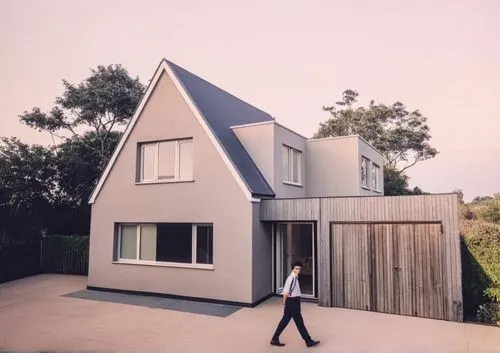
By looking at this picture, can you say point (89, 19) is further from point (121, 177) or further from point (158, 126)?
point (121, 177)

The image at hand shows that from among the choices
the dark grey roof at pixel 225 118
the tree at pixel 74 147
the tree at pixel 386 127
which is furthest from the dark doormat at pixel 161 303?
the tree at pixel 386 127

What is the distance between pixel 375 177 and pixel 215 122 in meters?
12.1

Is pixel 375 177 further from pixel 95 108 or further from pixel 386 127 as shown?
pixel 386 127

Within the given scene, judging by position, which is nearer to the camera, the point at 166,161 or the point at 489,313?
the point at 489,313

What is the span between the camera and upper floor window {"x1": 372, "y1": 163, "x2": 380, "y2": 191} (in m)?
20.9

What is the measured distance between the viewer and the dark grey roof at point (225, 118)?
12773mm

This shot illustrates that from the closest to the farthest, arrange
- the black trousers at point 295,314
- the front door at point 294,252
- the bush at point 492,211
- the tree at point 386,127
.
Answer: the black trousers at point 295,314
the front door at point 294,252
the bush at point 492,211
the tree at point 386,127

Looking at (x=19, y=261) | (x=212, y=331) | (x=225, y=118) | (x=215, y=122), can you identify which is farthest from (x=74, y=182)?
(x=212, y=331)

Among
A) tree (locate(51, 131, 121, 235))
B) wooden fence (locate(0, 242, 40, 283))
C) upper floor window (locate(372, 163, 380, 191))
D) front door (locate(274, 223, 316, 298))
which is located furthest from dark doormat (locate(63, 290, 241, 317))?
upper floor window (locate(372, 163, 380, 191))

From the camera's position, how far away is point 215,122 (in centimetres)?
1391

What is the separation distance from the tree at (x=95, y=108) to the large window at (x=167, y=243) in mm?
12104

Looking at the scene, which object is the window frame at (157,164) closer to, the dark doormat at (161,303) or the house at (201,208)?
the house at (201,208)

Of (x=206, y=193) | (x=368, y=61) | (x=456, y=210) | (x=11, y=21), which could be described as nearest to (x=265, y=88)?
(x=368, y=61)

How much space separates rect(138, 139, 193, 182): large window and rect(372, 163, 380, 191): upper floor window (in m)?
12.2
